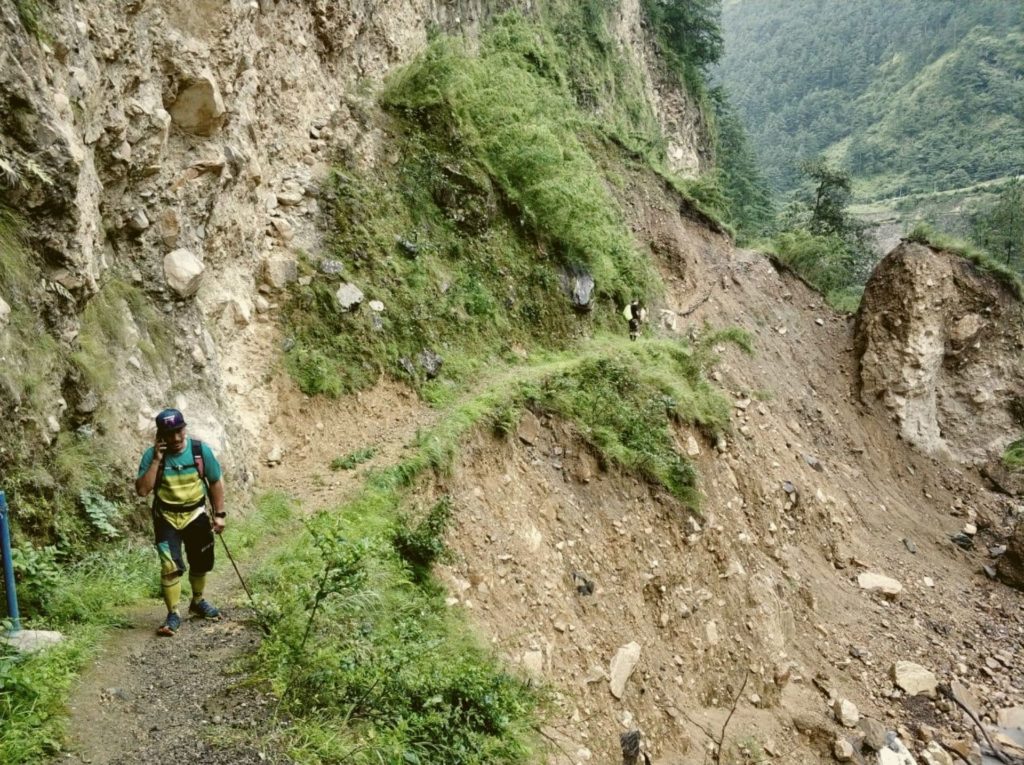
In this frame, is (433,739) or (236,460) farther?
(236,460)

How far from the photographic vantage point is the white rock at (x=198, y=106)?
8.35 meters

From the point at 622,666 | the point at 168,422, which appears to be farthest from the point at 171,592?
the point at 622,666

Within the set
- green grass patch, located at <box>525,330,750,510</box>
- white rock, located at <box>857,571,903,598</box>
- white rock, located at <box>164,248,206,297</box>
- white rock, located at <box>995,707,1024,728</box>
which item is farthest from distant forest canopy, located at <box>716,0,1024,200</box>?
white rock, located at <box>164,248,206,297</box>

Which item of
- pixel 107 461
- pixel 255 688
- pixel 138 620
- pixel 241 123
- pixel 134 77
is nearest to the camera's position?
pixel 255 688

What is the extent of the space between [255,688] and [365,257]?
28.9ft

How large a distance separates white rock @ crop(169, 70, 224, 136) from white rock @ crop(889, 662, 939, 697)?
44.5 feet

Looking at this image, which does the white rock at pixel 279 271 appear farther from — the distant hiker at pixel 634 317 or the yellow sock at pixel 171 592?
the distant hiker at pixel 634 317

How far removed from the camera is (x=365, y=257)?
1177 cm

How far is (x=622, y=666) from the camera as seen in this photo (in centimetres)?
779

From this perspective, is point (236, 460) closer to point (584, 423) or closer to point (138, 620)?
point (138, 620)

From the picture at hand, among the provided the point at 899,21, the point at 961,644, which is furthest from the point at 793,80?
the point at 961,644

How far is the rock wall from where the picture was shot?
762 inches

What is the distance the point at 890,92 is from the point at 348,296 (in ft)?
339

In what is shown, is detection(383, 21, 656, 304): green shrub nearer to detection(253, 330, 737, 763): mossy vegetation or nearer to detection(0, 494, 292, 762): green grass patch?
detection(253, 330, 737, 763): mossy vegetation
